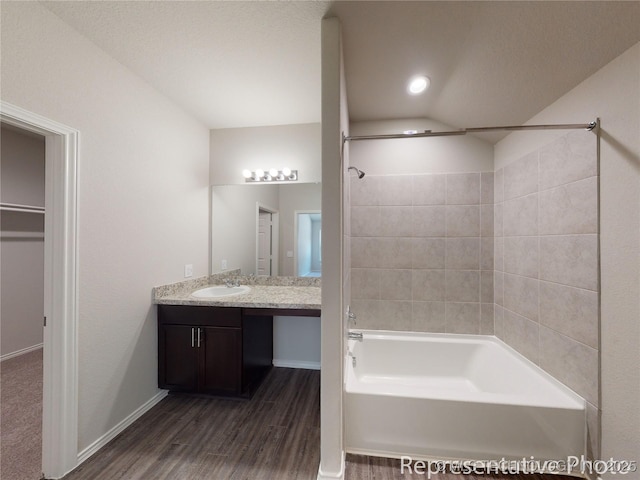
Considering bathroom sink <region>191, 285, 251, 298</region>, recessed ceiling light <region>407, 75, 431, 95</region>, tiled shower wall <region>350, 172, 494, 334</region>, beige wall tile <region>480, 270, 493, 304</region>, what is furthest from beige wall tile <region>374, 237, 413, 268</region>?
bathroom sink <region>191, 285, 251, 298</region>

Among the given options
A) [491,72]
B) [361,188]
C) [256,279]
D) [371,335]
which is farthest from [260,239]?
[491,72]

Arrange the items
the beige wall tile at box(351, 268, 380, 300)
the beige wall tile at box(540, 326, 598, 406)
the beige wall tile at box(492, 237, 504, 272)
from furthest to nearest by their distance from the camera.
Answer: the beige wall tile at box(351, 268, 380, 300) → the beige wall tile at box(492, 237, 504, 272) → the beige wall tile at box(540, 326, 598, 406)

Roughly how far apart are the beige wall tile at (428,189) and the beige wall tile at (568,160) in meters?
0.71

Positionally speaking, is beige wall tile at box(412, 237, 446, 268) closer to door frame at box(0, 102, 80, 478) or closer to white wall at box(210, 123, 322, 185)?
white wall at box(210, 123, 322, 185)

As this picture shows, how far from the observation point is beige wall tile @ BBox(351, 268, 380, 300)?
2.50 meters

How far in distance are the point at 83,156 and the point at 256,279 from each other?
1.72m

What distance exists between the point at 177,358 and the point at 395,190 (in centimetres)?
239

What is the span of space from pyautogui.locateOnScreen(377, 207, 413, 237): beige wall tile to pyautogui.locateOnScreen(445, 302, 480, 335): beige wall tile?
0.77 metres

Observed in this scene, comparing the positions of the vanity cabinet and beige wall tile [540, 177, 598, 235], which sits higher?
beige wall tile [540, 177, 598, 235]

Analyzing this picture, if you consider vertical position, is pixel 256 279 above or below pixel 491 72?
below

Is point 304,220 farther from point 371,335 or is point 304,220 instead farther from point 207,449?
point 207,449

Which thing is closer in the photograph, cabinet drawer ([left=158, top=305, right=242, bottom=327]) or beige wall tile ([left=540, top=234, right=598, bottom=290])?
beige wall tile ([left=540, top=234, right=598, bottom=290])

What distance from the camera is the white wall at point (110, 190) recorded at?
139 centimetres

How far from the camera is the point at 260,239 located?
9.43ft
